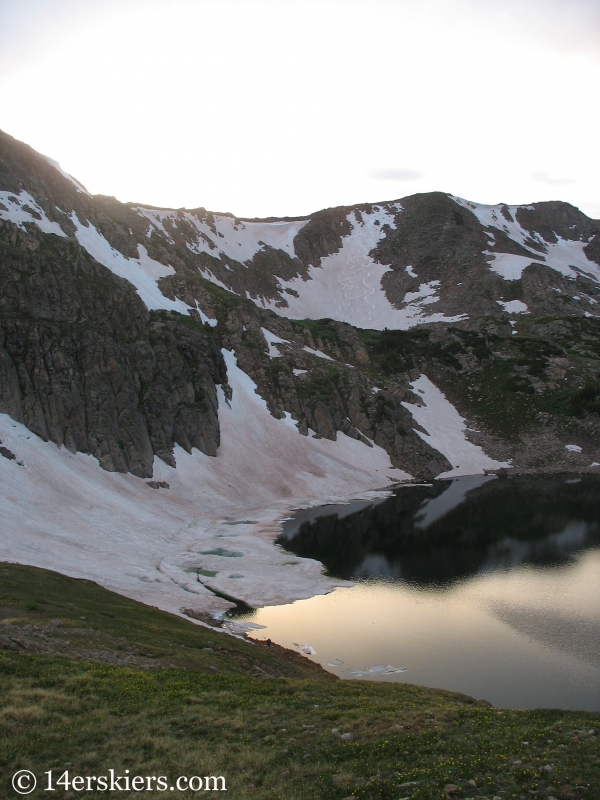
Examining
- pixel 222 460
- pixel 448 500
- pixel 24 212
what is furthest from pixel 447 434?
pixel 24 212

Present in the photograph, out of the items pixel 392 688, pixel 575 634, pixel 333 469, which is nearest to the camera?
pixel 392 688

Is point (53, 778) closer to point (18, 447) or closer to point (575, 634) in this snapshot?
point (575, 634)

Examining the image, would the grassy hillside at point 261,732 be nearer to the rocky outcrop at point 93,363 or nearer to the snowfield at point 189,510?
the snowfield at point 189,510

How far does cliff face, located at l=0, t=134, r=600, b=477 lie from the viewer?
266ft

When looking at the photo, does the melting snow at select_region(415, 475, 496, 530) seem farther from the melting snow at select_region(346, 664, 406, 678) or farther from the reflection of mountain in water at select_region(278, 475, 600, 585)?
the melting snow at select_region(346, 664, 406, 678)

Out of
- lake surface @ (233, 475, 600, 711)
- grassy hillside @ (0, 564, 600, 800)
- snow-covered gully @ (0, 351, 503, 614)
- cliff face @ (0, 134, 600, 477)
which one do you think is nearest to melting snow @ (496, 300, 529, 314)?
cliff face @ (0, 134, 600, 477)

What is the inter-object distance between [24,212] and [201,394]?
4150 centimetres

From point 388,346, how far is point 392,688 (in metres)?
128

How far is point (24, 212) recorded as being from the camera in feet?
312

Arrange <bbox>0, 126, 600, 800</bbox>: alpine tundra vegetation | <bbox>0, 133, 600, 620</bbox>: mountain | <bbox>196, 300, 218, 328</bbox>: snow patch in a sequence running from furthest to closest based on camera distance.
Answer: <bbox>196, 300, 218, 328</bbox>: snow patch
<bbox>0, 133, 600, 620</bbox>: mountain
<bbox>0, 126, 600, 800</bbox>: alpine tundra vegetation

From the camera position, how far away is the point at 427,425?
124188 millimetres

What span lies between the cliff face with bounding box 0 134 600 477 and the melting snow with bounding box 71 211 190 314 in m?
0.50

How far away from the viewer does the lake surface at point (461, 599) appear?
111 ft

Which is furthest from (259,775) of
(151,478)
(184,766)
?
(151,478)
